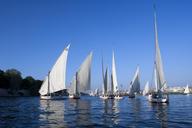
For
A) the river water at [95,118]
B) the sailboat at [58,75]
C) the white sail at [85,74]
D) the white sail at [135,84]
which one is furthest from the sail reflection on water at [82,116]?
the white sail at [135,84]

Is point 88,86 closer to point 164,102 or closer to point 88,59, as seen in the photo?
point 88,59

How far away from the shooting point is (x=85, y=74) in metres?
122

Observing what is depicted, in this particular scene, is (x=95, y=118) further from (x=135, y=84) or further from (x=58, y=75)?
(x=135, y=84)

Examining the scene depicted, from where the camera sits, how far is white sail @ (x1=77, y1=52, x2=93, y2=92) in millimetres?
121062

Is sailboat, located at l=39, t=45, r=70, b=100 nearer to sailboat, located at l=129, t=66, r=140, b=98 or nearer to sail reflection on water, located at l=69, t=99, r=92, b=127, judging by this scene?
sailboat, located at l=129, t=66, r=140, b=98

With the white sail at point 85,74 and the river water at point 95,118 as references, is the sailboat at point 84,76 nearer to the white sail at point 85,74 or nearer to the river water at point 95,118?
the white sail at point 85,74

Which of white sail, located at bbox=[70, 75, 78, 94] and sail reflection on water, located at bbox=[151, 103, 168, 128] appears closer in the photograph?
sail reflection on water, located at bbox=[151, 103, 168, 128]

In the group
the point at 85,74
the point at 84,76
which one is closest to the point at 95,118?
the point at 85,74

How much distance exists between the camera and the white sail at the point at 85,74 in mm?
121062

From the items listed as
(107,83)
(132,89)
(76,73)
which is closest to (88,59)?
(76,73)

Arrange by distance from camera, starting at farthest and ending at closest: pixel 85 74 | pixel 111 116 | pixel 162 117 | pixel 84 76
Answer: pixel 84 76 < pixel 85 74 < pixel 111 116 < pixel 162 117

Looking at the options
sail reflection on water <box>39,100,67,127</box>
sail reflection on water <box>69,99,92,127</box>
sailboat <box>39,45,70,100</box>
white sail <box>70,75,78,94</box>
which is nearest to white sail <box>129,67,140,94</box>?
white sail <box>70,75,78,94</box>

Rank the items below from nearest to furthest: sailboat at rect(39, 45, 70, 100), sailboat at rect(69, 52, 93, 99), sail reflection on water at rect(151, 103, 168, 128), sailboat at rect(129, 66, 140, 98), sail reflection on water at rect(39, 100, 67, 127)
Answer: sail reflection on water at rect(151, 103, 168, 128), sail reflection on water at rect(39, 100, 67, 127), sailboat at rect(39, 45, 70, 100), sailboat at rect(69, 52, 93, 99), sailboat at rect(129, 66, 140, 98)

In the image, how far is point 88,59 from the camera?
12075cm
